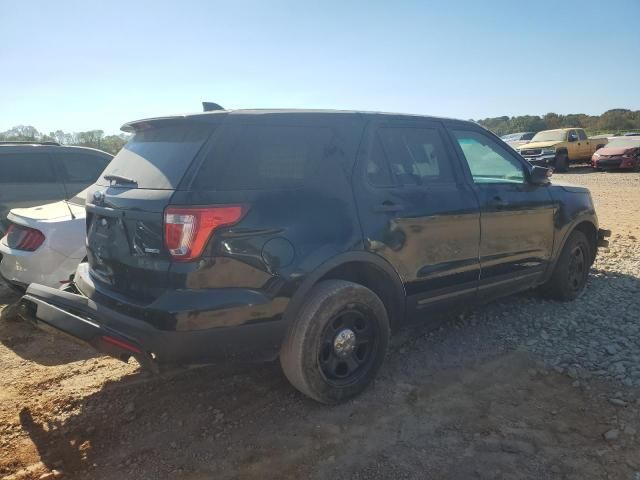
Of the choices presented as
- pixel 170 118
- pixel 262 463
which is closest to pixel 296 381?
pixel 262 463

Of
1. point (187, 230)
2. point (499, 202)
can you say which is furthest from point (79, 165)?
point (499, 202)

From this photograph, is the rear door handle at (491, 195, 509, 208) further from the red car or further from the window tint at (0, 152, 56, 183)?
the red car

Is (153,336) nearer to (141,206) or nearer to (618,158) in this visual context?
(141,206)

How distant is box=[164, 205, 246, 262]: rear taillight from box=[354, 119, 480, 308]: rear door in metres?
1.03

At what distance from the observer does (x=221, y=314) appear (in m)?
2.61

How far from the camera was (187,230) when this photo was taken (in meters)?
2.55

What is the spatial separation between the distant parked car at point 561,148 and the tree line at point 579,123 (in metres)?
28.6

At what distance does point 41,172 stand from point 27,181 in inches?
→ 7.8

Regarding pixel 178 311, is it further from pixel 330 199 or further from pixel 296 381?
pixel 330 199

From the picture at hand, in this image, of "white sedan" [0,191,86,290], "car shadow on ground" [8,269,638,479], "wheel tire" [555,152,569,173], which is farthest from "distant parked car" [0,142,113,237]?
"wheel tire" [555,152,569,173]

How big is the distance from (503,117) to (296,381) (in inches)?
2964

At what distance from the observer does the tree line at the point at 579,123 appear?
53219 millimetres

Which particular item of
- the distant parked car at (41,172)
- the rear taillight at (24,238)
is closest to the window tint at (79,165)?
the distant parked car at (41,172)

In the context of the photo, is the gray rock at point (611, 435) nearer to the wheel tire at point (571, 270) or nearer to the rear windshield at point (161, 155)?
the wheel tire at point (571, 270)
